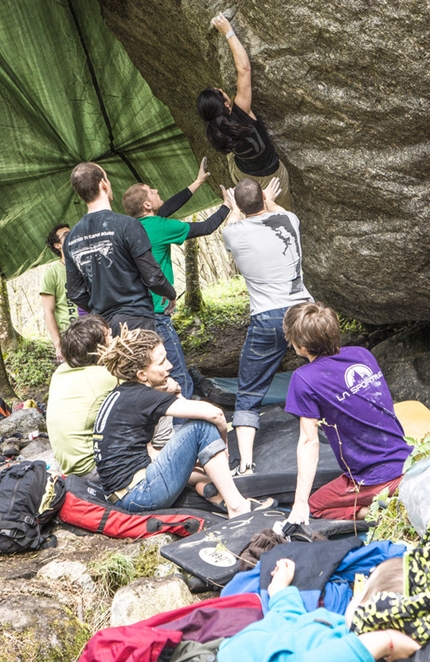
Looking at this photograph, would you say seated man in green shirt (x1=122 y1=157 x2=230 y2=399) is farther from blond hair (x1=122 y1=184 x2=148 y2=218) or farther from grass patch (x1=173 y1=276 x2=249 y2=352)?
grass patch (x1=173 y1=276 x2=249 y2=352)

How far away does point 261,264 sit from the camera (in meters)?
5.15

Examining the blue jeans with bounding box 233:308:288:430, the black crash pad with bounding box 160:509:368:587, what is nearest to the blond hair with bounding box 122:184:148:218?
the blue jeans with bounding box 233:308:288:430

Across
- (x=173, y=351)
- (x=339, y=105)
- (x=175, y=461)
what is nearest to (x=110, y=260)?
(x=173, y=351)

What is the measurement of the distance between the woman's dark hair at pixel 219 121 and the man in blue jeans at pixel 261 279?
335mm

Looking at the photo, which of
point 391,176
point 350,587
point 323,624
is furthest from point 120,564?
point 391,176

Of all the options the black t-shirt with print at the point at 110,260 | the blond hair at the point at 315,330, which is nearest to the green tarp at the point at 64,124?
the black t-shirt with print at the point at 110,260

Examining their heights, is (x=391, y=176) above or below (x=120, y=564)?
above

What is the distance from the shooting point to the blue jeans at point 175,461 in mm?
4035

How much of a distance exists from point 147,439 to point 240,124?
2359mm

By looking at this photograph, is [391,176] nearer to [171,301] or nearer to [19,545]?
[171,301]

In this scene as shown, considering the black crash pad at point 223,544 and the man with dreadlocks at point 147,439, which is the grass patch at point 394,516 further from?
→ the man with dreadlocks at point 147,439

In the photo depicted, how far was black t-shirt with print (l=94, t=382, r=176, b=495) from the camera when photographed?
4035 mm

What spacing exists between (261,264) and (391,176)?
1099 millimetres

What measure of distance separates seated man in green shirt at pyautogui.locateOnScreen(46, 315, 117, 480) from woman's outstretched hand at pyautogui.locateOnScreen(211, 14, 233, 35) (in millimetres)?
2122
